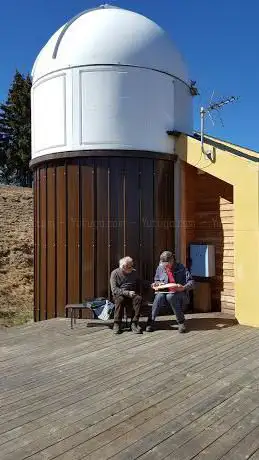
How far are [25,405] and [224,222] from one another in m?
5.11

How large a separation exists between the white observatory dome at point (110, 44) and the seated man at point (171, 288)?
12.3 ft

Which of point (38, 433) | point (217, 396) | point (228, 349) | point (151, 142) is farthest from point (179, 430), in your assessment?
point (151, 142)

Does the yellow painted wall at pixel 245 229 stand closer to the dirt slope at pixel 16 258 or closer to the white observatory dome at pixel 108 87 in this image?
the white observatory dome at pixel 108 87

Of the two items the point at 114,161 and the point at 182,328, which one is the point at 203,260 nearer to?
the point at 182,328

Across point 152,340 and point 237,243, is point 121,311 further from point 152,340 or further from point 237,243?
point 237,243

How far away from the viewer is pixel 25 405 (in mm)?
4090

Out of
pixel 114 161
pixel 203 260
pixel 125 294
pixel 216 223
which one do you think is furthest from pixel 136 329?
pixel 114 161

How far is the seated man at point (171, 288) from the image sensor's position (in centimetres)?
671

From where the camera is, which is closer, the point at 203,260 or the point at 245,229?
the point at 245,229

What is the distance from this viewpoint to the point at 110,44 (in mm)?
7762

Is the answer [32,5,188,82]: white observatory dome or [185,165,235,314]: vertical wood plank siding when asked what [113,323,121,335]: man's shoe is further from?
[32,5,188,82]: white observatory dome

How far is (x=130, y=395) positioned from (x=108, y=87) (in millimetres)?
5515

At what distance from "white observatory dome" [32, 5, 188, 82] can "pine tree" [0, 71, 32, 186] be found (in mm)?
32321

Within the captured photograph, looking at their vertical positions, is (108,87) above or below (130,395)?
above
